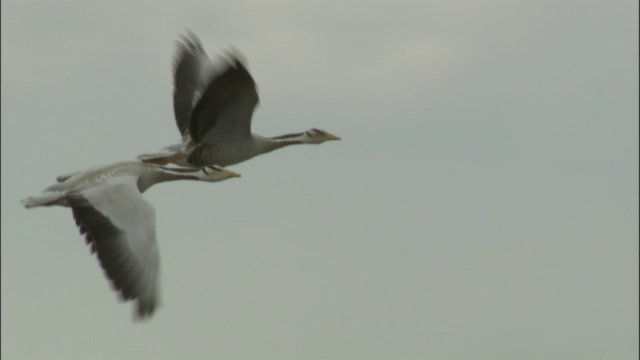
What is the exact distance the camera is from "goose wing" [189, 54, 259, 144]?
968 inches

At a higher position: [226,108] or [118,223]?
[226,108]

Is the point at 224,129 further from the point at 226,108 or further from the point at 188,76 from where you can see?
the point at 188,76

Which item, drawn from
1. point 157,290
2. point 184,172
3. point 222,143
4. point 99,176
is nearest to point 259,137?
point 222,143

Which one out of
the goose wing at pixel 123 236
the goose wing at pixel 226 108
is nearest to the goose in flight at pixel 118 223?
the goose wing at pixel 123 236

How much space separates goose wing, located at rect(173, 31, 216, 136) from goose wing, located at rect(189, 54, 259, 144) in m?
1.91

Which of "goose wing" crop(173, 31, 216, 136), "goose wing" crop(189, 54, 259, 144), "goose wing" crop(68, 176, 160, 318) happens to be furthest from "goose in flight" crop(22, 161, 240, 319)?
"goose wing" crop(173, 31, 216, 136)

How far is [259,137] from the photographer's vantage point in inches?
1041

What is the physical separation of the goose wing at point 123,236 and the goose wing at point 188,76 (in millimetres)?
6498

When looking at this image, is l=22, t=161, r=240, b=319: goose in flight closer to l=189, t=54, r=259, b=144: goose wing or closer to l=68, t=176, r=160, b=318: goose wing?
l=68, t=176, r=160, b=318: goose wing

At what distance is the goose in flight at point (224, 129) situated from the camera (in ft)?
81.3

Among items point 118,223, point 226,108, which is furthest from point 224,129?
point 118,223

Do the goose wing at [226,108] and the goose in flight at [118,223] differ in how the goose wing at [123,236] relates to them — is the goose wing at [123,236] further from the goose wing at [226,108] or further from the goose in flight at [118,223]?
the goose wing at [226,108]

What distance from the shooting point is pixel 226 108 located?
83.3 ft

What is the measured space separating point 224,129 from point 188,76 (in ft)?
10.7
